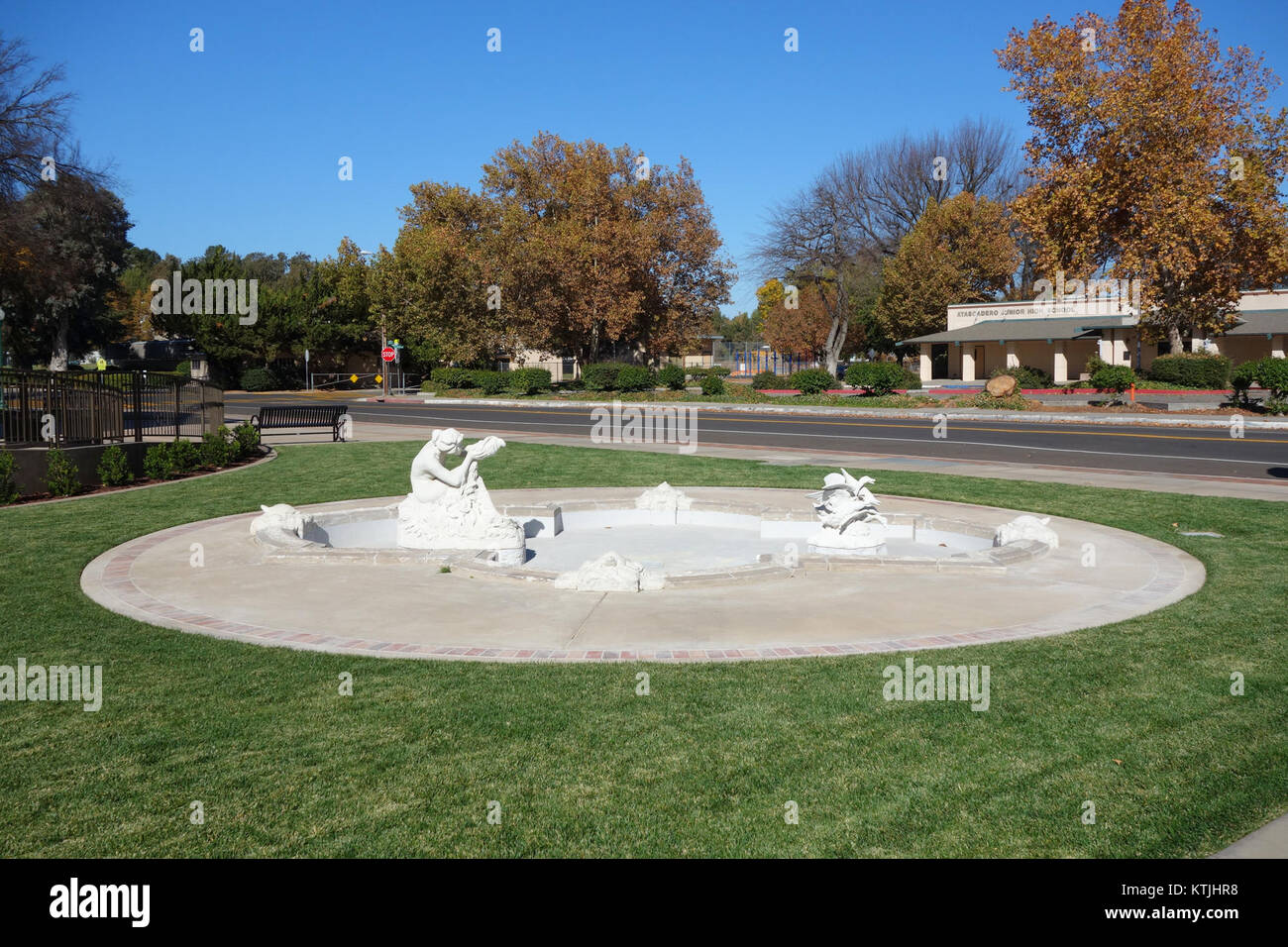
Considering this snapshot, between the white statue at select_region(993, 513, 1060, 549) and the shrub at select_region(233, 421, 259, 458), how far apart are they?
16.1 m

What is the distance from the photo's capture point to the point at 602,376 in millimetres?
51062

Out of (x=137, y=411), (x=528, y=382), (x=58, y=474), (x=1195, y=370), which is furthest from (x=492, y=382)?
(x=58, y=474)

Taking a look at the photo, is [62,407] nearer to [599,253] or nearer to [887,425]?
[887,425]

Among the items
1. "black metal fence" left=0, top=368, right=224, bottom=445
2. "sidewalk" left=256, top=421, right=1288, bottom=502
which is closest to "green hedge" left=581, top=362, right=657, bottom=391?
"sidewalk" left=256, top=421, right=1288, bottom=502

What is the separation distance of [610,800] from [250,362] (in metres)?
66.0

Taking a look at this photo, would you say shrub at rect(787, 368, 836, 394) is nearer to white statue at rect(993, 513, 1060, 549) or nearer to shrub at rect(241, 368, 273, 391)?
white statue at rect(993, 513, 1060, 549)

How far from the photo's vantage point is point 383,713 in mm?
6133

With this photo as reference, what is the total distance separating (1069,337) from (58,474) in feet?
160

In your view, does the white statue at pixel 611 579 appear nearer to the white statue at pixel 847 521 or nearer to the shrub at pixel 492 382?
the white statue at pixel 847 521

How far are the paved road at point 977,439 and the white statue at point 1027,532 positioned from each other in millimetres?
9235

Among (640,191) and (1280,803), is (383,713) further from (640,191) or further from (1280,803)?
(640,191)

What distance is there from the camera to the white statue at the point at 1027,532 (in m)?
11.2

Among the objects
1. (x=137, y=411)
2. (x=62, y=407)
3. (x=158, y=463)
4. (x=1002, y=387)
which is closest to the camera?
(x=62, y=407)
